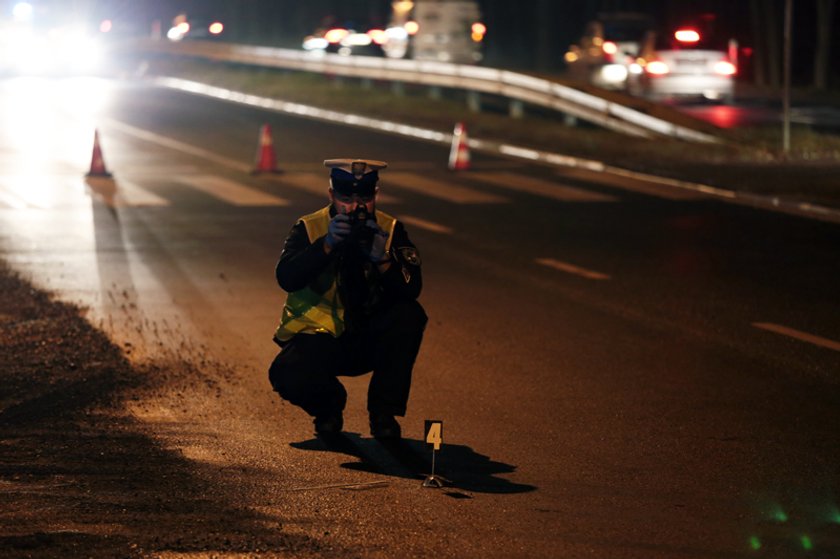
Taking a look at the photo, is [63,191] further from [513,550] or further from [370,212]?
[513,550]

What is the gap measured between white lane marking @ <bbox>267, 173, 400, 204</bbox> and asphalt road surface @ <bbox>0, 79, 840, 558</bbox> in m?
0.09

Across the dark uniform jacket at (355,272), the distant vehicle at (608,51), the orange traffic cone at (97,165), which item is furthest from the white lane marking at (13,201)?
the distant vehicle at (608,51)

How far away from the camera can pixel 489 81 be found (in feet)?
105

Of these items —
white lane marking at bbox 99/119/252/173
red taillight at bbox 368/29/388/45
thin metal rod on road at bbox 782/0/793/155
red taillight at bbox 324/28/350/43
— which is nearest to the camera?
thin metal rod on road at bbox 782/0/793/155

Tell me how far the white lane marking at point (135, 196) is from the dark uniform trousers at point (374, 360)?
1139cm

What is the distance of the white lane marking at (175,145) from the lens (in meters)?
23.3

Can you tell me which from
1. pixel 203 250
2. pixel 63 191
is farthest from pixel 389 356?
pixel 63 191

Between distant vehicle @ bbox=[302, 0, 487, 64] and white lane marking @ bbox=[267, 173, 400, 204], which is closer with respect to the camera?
white lane marking @ bbox=[267, 173, 400, 204]

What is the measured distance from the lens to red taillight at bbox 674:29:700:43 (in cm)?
3297

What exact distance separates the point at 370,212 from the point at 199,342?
343 cm

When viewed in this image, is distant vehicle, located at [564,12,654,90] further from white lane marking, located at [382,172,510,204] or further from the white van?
white lane marking, located at [382,172,510,204]

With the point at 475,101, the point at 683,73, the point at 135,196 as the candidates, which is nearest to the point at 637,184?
the point at 135,196

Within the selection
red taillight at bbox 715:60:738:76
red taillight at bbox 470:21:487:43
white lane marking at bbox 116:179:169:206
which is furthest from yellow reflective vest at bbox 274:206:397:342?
red taillight at bbox 470:21:487:43

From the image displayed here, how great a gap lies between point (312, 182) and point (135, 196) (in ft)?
8.70
